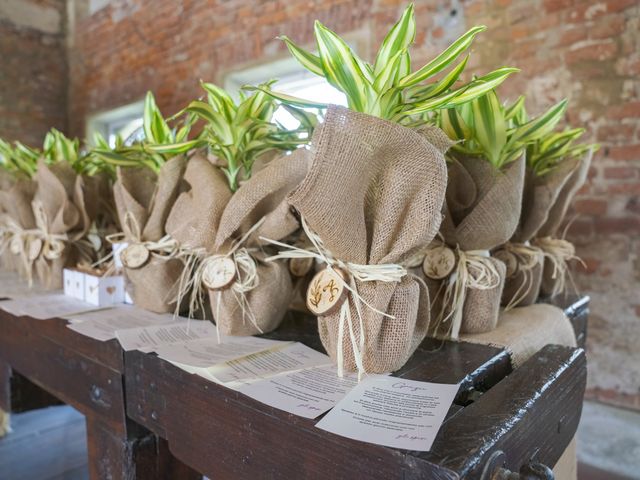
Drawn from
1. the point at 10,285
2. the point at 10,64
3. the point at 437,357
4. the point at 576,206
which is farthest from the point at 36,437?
the point at 10,64

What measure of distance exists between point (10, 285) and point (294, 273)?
782mm

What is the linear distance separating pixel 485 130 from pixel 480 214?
5.1 inches

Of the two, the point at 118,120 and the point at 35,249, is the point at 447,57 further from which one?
the point at 118,120

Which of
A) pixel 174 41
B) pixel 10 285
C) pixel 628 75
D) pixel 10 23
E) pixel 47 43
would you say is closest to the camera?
pixel 10 285

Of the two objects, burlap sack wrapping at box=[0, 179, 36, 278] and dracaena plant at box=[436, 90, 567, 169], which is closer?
dracaena plant at box=[436, 90, 567, 169]

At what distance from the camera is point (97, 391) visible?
711 millimetres

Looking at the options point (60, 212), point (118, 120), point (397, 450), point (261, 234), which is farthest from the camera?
point (118, 120)

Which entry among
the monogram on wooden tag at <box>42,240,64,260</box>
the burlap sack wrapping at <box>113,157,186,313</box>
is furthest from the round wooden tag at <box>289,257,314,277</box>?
the monogram on wooden tag at <box>42,240,64,260</box>

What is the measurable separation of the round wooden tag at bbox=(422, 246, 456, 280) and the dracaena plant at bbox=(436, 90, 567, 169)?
16 centimetres

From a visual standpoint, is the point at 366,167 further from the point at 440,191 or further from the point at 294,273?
the point at 294,273

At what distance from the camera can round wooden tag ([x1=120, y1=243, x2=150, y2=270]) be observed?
82cm

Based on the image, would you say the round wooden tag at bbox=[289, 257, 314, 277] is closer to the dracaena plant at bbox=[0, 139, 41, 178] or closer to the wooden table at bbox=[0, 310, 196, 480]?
the wooden table at bbox=[0, 310, 196, 480]

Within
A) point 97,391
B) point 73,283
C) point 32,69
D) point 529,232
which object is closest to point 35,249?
point 73,283

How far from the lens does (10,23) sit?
13.3 feet
